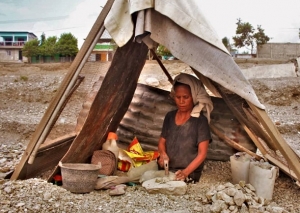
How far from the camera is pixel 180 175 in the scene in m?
3.81

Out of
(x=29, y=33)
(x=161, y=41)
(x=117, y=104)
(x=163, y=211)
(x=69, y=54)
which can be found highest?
(x=29, y=33)

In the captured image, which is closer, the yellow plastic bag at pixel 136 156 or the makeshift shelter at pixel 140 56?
the makeshift shelter at pixel 140 56

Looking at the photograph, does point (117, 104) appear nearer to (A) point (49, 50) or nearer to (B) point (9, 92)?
(B) point (9, 92)

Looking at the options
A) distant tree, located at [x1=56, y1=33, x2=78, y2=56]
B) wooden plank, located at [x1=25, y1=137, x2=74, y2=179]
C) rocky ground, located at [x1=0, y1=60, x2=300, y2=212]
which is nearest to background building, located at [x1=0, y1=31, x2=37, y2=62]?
distant tree, located at [x1=56, y1=33, x2=78, y2=56]

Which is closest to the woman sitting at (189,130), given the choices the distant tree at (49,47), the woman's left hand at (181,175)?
the woman's left hand at (181,175)

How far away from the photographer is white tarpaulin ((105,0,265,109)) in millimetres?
3008

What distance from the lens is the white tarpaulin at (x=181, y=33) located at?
301 centimetres

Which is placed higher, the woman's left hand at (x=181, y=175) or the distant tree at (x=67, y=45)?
the distant tree at (x=67, y=45)

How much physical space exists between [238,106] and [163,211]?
5.28ft

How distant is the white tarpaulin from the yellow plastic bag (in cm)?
142

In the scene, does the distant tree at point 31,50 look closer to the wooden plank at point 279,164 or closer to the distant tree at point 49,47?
the distant tree at point 49,47

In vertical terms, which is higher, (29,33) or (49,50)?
(29,33)

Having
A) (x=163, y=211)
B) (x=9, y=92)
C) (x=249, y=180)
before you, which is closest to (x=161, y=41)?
(x=163, y=211)

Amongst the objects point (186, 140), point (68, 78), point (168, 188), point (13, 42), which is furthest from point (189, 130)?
point (13, 42)
